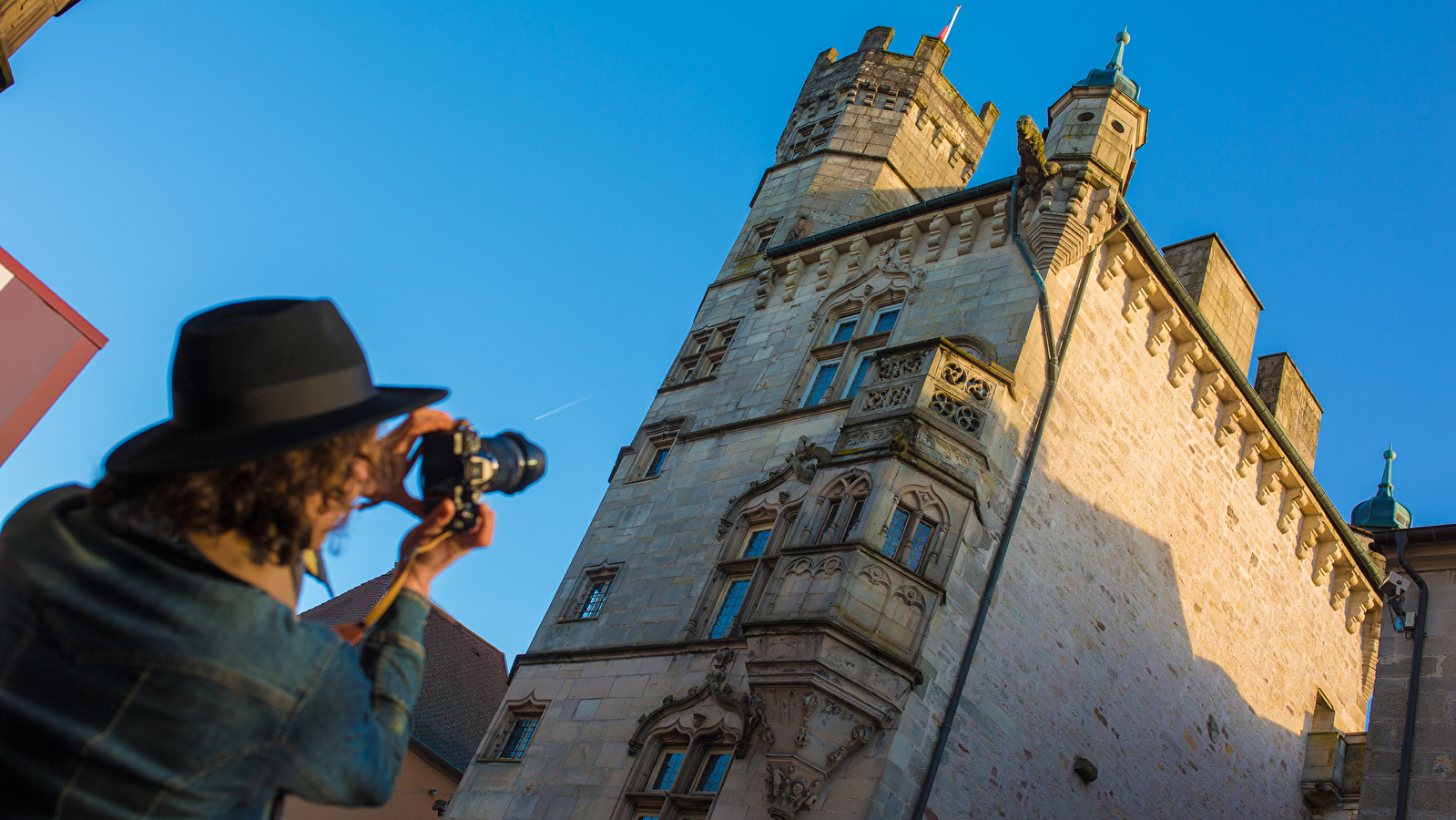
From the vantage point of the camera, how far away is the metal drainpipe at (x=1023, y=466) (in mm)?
11828

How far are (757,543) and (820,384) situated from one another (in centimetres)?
303

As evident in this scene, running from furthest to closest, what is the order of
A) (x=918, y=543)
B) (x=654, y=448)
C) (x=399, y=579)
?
(x=654, y=448) → (x=918, y=543) → (x=399, y=579)

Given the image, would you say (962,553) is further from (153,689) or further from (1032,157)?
(153,689)

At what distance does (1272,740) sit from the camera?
17688 millimetres

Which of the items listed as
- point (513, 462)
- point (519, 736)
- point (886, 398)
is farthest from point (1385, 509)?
point (513, 462)

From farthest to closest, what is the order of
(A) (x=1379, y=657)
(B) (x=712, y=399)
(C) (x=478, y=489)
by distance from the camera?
1. (B) (x=712, y=399)
2. (A) (x=1379, y=657)
3. (C) (x=478, y=489)

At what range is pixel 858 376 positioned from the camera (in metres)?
16.4

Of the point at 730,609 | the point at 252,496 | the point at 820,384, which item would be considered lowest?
the point at 252,496

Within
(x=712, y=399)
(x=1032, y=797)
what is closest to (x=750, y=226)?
(x=712, y=399)

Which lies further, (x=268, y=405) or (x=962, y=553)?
(x=962, y=553)

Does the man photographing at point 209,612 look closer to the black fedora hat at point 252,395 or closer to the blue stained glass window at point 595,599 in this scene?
the black fedora hat at point 252,395

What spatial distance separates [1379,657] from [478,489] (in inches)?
457

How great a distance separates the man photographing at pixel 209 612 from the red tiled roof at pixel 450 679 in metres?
25.8

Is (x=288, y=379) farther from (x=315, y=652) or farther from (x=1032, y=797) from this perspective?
(x=1032, y=797)
